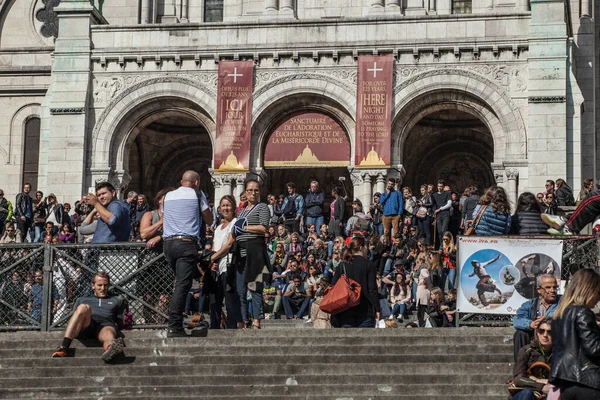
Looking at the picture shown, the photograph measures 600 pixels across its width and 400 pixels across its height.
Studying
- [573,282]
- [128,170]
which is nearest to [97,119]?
[128,170]

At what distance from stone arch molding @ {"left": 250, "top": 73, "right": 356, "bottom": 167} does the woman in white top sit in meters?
13.8

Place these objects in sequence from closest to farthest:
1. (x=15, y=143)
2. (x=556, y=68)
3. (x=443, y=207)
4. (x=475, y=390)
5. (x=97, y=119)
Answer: (x=475, y=390) → (x=443, y=207) → (x=556, y=68) → (x=97, y=119) → (x=15, y=143)

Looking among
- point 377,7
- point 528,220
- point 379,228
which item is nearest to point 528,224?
point 528,220

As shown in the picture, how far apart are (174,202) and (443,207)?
11480 millimetres

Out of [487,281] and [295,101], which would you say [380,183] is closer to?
[295,101]

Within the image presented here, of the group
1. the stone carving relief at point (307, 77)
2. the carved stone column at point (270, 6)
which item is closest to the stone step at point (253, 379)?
the stone carving relief at point (307, 77)

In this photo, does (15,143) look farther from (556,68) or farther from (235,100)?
(556,68)

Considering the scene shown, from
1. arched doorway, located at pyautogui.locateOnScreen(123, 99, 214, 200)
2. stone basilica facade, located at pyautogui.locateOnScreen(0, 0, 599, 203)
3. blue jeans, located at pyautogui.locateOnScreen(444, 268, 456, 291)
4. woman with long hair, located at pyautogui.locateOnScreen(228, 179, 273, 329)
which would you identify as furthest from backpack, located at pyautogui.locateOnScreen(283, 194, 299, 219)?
woman with long hair, located at pyautogui.locateOnScreen(228, 179, 273, 329)

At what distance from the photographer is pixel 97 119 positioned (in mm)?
30641

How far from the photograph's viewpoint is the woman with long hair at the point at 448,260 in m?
21.0

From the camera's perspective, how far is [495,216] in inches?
→ 626

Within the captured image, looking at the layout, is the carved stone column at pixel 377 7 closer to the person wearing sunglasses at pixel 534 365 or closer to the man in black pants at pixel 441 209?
the man in black pants at pixel 441 209

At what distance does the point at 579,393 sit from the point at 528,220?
6.41 meters

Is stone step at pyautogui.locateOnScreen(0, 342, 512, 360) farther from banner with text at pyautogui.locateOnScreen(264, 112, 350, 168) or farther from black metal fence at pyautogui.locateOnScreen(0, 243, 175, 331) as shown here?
banner with text at pyautogui.locateOnScreen(264, 112, 350, 168)
